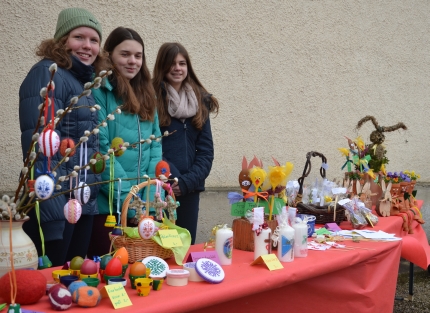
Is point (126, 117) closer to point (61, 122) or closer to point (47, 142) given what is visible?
point (61, 122)

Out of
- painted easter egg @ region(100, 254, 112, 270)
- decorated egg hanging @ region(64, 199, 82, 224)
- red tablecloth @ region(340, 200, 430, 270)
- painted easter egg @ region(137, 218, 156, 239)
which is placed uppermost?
decorated egg hanging @ region(64, 199, 82, 224)

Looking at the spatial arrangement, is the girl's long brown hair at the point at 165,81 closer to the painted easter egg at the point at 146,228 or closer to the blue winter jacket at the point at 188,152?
the blue winter jacket at the point at 188,152

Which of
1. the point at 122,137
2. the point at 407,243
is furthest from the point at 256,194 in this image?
the point at 407,243

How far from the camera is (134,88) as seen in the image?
2525 millimetres

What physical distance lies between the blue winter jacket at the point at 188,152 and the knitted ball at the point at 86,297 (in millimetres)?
1489

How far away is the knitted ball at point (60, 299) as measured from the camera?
4.29 feet

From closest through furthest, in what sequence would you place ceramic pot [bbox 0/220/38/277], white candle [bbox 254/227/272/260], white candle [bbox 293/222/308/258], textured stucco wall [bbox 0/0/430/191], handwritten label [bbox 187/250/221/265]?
ceramic pot [bbox 0/220/38/277] < handwritten label [bbox 187/250/221/265] < white candle [bbox 254/227/272/260] < white candle [bbox 293/222/308/258] < textured stucco wall [bbox 0/0/430/191]

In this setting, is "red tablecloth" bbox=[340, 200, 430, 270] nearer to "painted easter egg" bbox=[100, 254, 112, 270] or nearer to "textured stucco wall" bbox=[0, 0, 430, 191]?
"textured stucco wall" bbox=[0, 0, 430, 191]

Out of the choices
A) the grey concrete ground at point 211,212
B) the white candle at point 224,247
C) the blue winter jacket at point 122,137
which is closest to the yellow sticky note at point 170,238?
the white candle at point 224,247

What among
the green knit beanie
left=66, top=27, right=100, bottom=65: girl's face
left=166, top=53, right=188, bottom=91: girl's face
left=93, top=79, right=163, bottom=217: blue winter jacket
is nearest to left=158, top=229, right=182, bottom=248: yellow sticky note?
left=93, top=79, right=163, bottom=217: blue winter jacket

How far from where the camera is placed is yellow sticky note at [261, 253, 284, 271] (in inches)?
72.6

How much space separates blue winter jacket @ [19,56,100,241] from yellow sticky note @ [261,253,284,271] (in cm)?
80

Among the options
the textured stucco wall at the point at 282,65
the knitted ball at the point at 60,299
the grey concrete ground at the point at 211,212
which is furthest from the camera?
the grey concrete ground at the point at 211,212

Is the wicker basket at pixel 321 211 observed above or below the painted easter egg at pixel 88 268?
below
